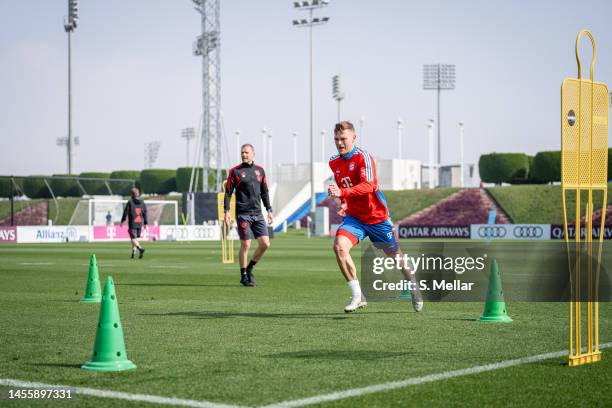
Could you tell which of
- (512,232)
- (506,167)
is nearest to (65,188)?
(506,167)

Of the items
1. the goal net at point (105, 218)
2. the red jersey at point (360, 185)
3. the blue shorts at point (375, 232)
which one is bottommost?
the goal net at point (105, 218)

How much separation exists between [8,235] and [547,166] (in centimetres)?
5504

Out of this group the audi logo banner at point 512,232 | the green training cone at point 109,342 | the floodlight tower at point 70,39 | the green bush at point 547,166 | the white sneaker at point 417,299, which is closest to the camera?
the green training cone at point 109,342

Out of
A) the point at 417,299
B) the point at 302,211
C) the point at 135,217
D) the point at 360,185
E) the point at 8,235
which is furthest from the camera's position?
the point at 302,211

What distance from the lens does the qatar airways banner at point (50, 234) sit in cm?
4653

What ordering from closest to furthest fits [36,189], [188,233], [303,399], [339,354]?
[303,399], [339,354], [188,233], [36,189]

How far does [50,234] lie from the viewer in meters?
48.1

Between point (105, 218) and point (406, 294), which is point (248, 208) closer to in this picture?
point (406, 294)

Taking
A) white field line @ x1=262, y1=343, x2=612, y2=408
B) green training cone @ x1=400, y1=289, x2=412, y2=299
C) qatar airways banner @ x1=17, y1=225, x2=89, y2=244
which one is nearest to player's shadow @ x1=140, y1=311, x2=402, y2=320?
green training cone @ x1=400, y1=289, x2=412, y2=299

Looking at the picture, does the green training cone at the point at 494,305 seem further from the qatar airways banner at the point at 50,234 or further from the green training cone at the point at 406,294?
the qatar airways banner at the point at 50,234

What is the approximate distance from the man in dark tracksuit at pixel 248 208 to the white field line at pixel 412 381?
834 centimetres

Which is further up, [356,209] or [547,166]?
[547,166]

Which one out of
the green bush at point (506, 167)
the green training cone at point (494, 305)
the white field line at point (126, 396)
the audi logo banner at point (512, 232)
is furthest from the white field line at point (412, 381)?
the green bush at point (506, 167)

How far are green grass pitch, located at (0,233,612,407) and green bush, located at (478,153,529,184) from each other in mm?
76413
